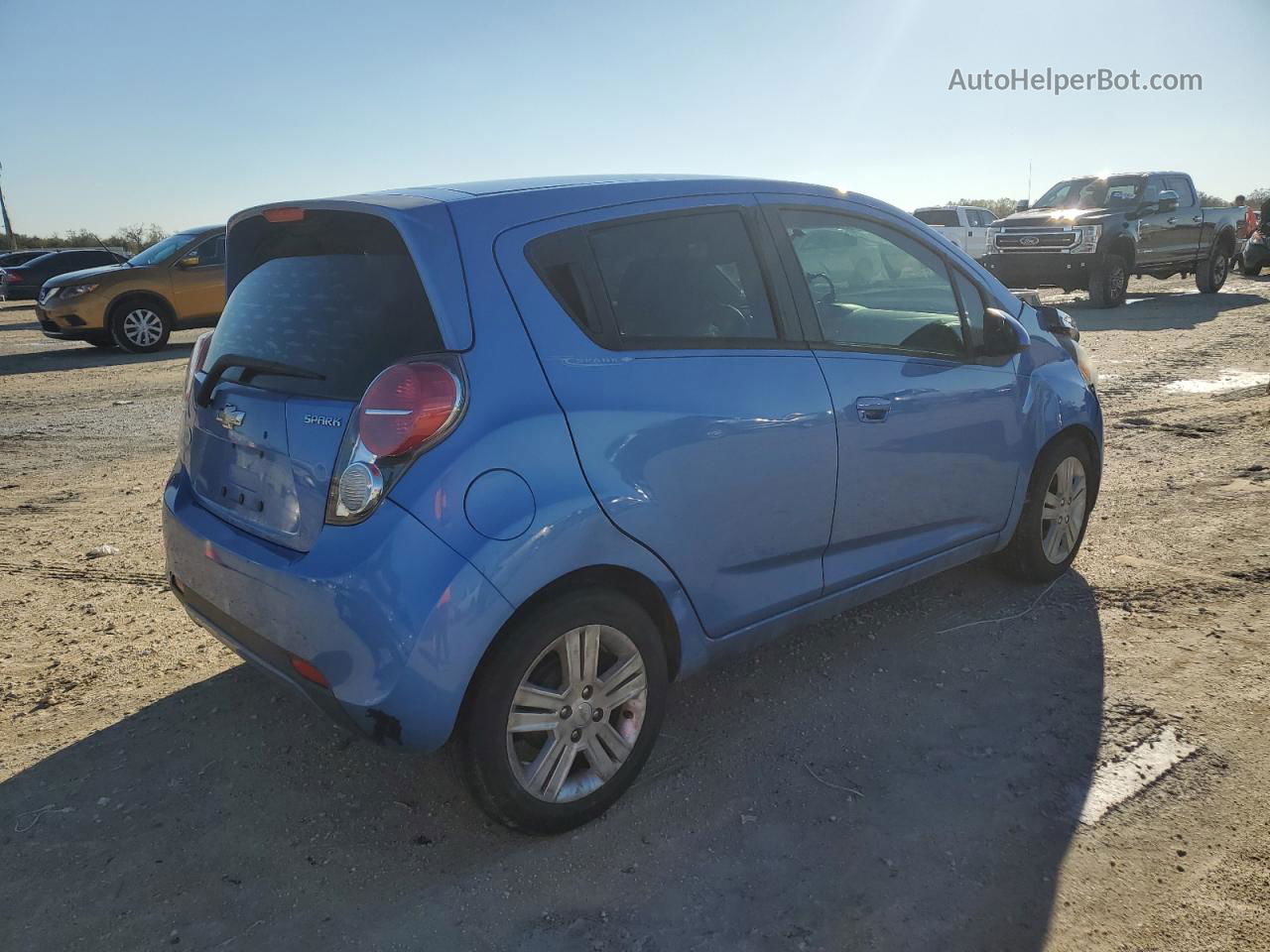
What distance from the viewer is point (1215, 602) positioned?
4.21 meters

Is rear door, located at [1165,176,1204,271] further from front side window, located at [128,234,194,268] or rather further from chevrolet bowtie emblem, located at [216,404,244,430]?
chevrolet bowtie emblem, located at [216,404,244,430]

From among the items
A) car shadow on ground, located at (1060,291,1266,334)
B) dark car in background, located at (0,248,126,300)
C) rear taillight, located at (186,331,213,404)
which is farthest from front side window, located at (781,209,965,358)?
dark car in background, located at (0,248,126,300)

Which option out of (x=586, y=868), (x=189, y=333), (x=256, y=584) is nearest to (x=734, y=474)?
(x=586, y=868)

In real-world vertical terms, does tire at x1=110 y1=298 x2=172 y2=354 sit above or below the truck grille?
below

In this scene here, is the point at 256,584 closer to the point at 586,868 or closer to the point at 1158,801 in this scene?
the point at 586,868

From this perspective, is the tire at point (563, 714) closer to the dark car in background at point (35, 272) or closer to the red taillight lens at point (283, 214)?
the red taillight lens at point (283, 214)


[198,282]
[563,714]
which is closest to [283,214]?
[563,714]

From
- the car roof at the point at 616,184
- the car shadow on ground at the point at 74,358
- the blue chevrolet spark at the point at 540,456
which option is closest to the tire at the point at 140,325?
the car shadow on ground at the point at 74,358

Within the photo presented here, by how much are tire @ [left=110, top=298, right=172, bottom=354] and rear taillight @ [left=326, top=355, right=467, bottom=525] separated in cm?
1333

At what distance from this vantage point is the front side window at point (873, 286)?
340cm

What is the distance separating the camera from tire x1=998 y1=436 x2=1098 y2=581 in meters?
4.25

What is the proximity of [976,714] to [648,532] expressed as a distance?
1.49 metres

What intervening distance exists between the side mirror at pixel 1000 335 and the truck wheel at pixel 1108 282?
14.0m

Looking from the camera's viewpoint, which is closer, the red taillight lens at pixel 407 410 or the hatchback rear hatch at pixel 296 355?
the red taillight lens at pixel 407 410
